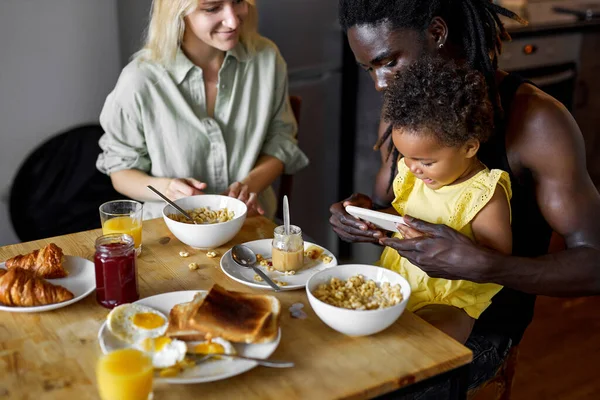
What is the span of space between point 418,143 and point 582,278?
0.43 m

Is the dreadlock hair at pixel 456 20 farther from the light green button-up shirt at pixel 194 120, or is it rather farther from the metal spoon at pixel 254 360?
the metal spoon at pixel 254 360

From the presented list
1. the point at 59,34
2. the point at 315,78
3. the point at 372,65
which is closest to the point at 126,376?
the point at 372,65

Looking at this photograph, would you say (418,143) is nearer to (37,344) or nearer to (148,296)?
(148,296)

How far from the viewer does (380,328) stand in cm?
119

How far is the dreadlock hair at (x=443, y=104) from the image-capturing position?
53.7 inches

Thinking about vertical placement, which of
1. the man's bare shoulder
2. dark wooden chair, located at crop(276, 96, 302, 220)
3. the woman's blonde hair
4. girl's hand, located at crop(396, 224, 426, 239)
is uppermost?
the woman's blonde hair

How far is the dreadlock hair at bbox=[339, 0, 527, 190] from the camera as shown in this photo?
149 centimetres

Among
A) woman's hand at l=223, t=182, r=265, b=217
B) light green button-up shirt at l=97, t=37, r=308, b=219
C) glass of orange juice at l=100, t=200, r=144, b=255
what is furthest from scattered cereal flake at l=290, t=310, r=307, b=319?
light green button-up shirt at l=97, t=37, r=308, b=219

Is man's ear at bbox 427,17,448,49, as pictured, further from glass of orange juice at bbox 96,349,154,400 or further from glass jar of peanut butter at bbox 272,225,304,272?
glass of orange juice at bbox 96,349,154,400

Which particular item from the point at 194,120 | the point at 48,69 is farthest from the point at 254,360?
the point at 48,69

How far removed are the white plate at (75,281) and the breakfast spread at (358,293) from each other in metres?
0.46

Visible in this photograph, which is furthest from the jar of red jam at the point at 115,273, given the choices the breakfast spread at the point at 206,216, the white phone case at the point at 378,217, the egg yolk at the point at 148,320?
the white phone case at the point at 378,217

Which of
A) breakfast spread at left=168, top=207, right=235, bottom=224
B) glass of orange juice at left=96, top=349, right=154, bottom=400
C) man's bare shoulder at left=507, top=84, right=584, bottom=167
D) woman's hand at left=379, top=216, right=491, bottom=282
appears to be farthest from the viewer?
breakfast spread at left=168, top=207, right=235, bottom=224

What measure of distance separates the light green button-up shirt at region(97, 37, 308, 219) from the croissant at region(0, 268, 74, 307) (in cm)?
84
